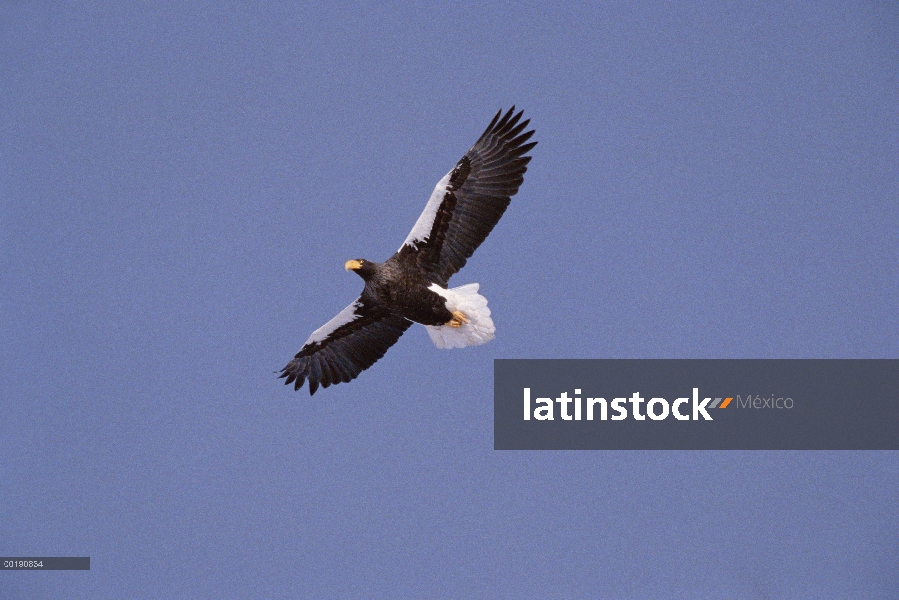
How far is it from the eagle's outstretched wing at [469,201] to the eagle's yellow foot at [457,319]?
29 cm

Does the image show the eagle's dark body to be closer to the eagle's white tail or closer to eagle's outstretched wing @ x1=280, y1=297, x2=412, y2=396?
the eagle's white tail

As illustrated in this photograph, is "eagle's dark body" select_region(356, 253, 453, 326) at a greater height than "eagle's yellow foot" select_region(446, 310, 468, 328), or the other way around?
"eagle's dark body" select_region(356, 253, 453, 326)

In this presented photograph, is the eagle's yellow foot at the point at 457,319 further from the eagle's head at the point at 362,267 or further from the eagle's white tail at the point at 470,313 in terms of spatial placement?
the eagle's head at the point at 362,267

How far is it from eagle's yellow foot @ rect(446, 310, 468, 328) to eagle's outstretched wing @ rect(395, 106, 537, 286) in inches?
11.4

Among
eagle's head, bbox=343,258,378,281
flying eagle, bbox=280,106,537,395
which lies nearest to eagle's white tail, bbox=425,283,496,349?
flying eagle, bbox=280,106,537,395

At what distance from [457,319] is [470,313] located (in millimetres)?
154

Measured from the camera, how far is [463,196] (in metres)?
12.1

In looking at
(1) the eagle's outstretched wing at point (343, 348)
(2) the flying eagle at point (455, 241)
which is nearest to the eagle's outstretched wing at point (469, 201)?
(2) the flying eagle at point (455, 241)

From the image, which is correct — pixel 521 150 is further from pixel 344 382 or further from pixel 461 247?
pixel 344 382

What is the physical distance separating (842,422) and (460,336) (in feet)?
12.7

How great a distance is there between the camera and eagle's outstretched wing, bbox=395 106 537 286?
39.7 feet

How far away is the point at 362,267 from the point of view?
477 inches

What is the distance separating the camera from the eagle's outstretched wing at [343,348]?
1290 cm


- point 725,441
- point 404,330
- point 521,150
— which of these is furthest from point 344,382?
point 725,441
